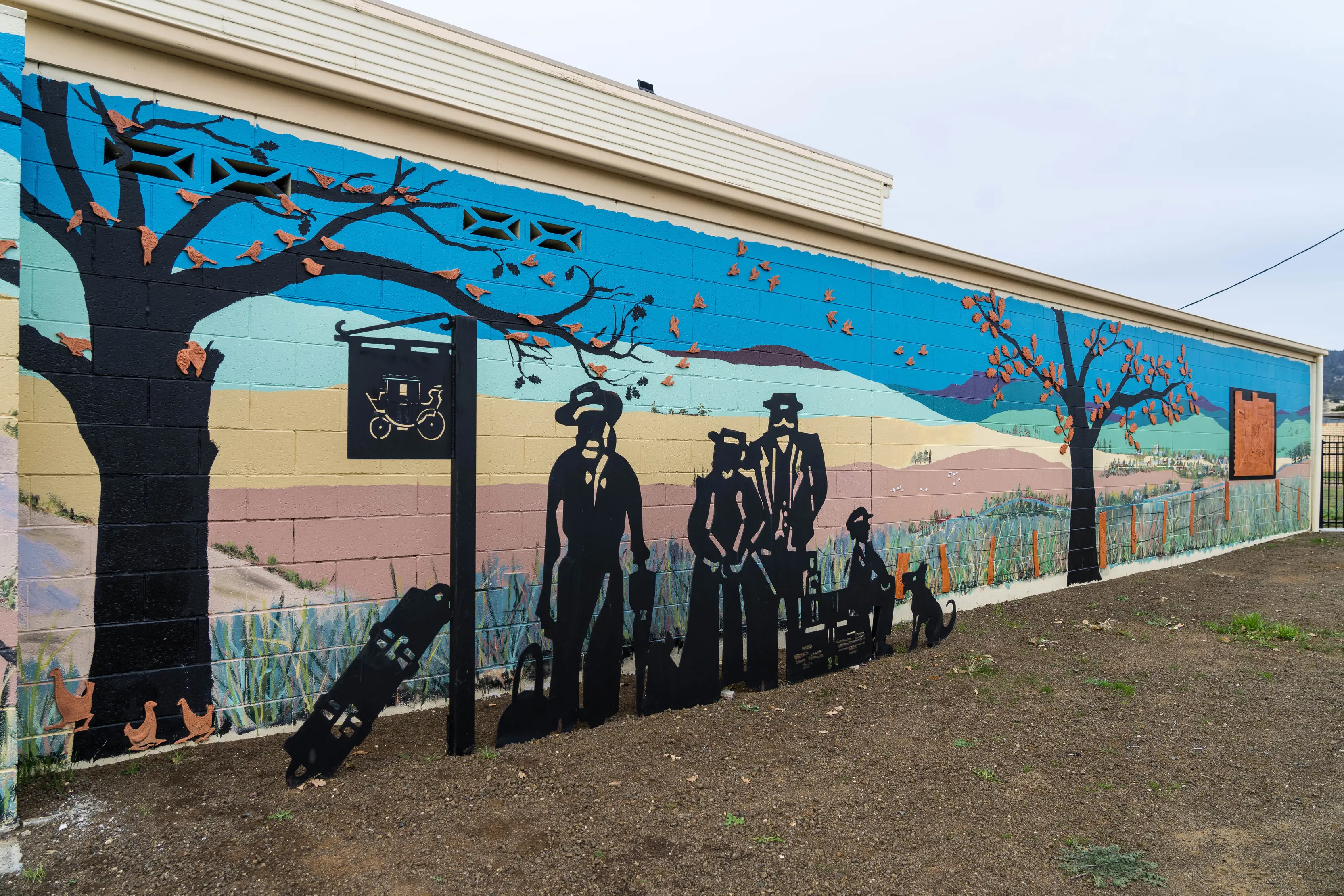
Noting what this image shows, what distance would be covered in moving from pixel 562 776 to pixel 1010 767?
241cm

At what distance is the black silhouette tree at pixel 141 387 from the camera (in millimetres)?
3393

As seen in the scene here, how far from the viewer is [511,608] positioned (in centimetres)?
456

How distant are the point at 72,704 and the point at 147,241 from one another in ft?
7.16

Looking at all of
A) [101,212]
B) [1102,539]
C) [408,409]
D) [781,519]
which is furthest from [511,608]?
[1102,539]

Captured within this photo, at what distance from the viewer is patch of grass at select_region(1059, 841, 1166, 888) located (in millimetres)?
2916

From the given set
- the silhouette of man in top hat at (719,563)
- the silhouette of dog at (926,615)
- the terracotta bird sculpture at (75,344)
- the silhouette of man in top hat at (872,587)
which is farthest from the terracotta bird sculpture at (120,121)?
the silhouette of dog at (926,615)

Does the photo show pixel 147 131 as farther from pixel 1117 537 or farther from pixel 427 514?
pixel 1117 537

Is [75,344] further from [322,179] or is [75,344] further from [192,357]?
[322,179]

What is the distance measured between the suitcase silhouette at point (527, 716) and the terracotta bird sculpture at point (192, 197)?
2.86 meters

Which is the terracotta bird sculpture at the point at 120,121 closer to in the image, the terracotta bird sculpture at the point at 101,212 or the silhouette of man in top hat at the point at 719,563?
the terracotta bird sculpture at the point at 101,212

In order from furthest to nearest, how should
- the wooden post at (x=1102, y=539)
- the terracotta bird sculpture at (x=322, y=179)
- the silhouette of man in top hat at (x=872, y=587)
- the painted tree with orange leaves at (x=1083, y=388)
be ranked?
the wooden post at (x=1102, y=539) → the painted tree with orange leaves at (x=1083, y=388) → the silhouette of man in top hat at (x=872, y=587) → the terracotta bird sculpture at (x=322, y=179)

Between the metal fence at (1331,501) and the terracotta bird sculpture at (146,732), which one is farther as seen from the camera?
the metal fence at (1331,501)

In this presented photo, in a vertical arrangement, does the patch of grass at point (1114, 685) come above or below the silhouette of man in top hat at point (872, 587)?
below

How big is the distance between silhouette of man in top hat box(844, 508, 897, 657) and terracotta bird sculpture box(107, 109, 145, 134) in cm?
526
